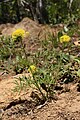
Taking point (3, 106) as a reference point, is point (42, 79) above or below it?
above

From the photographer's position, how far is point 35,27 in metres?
5.96

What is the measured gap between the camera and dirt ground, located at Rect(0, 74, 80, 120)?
263cm

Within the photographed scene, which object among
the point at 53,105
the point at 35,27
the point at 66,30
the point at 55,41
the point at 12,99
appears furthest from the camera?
the point at 35,27

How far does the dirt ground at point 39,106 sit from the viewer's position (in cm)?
263

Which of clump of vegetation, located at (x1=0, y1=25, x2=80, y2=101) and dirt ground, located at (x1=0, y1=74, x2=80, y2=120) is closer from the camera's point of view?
dirt ground, located at (x1=0, y1=74, x2=80, y2=120)

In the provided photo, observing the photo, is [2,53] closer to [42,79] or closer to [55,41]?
[55,41]

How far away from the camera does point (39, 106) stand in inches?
112

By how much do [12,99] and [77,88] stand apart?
647mm

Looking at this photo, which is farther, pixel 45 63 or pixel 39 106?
pixel 45 63

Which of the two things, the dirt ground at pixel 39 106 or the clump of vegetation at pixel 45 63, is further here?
the clump of vegetation at pixel 45 63

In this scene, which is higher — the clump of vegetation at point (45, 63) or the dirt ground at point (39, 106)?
the clump of vegetation at point (45, 63)

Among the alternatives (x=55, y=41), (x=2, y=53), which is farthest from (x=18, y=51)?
(x=55, y=41)

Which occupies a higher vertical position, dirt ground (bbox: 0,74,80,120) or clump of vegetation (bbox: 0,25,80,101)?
clump of vegetation (bbox: 0,25,80,101)

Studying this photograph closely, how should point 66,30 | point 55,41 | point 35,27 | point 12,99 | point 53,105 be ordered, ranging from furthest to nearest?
point 35,27 → point 66,30 → point 55,41 → point 12,99 → point 53,105
